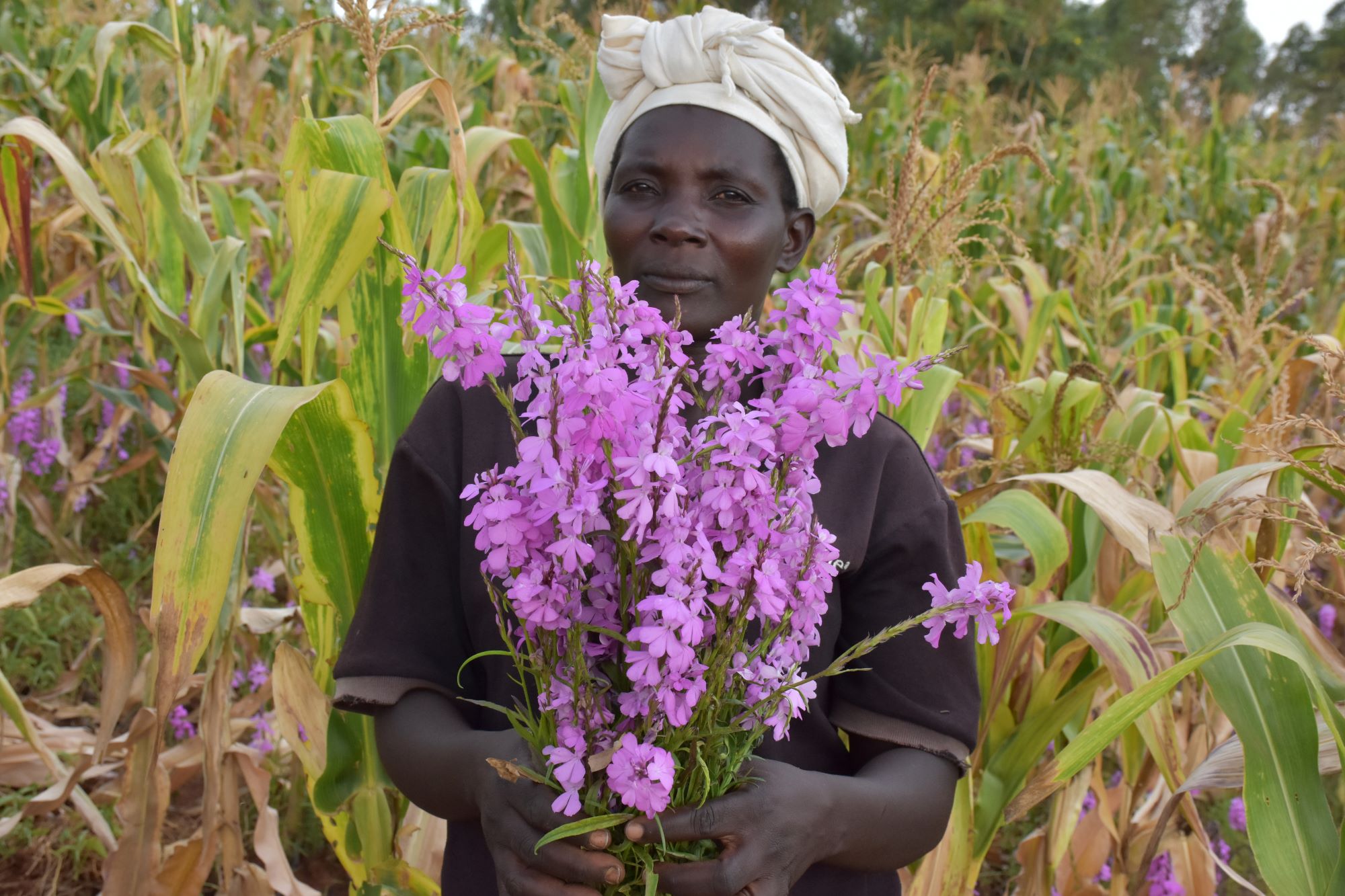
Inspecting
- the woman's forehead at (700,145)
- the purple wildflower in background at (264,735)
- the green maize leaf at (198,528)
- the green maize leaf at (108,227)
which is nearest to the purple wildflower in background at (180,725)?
the purple wildflower in background at (264,735)

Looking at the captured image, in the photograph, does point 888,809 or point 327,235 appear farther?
point 327,235

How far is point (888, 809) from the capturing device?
1.08 metres

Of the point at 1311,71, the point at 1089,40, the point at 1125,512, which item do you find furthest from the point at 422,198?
the point at 1311,71

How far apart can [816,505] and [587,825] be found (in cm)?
50

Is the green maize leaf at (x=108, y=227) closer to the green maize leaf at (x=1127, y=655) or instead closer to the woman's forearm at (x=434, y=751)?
the woman's forearm at (x=434, y=751)

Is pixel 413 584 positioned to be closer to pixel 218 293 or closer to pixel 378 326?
pixel 378 326

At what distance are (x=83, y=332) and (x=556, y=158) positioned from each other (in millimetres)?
1784

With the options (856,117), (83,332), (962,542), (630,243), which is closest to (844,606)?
(962,542)

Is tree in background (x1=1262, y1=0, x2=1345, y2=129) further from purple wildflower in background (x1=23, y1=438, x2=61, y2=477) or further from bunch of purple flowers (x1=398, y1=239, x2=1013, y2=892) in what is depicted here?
bunch of purple flowers (x1=398, y1=239, x2=1013, y2=892)

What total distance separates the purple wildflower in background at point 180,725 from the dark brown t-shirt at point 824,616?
125 cm

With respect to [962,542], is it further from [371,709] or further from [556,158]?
[556,158]

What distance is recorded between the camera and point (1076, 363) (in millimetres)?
1493

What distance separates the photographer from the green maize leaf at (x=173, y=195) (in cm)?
154

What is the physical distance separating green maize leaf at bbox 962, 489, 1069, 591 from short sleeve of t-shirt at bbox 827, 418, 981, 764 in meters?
0.26
